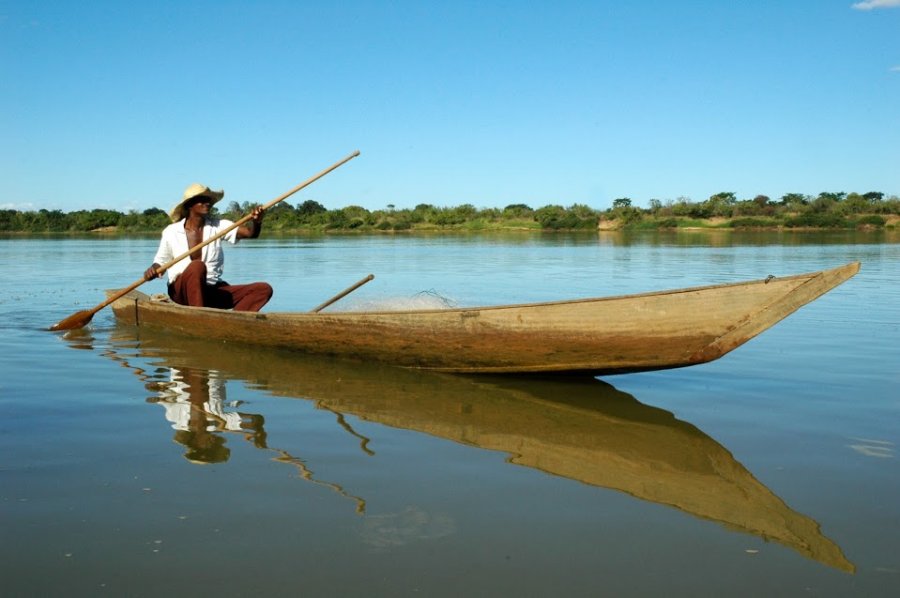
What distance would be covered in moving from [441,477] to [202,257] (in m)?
3.86

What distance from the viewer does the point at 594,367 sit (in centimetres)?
427

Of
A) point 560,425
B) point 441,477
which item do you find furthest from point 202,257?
point 441,477

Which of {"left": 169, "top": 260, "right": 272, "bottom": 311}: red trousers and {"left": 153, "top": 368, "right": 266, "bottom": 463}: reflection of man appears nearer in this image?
{"left": 153, "top": 368, "right": 266, "bottom": 463}: reflection of man

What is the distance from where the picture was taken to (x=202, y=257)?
620 centimetres

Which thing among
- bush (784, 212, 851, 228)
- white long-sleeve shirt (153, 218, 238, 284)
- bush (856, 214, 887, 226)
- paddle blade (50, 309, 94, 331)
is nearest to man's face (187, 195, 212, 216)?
white long-sleeve shirt (153, 218, 238, 284)

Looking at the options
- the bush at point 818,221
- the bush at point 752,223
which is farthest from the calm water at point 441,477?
the bush at point 818,221

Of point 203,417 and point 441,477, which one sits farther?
point 203,417

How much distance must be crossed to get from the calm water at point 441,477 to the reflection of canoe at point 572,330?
0.17 meters

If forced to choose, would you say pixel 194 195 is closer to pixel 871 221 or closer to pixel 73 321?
pixel 73 321

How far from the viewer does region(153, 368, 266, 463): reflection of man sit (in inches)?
131

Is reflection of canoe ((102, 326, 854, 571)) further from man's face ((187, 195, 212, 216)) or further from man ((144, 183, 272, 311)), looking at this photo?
man's face ((187, 195, 212, 216))

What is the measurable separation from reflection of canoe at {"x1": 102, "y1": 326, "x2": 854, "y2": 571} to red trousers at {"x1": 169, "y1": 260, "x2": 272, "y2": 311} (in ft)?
1.82

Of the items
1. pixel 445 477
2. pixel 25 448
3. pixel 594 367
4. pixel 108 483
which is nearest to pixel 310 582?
pixel 445 477

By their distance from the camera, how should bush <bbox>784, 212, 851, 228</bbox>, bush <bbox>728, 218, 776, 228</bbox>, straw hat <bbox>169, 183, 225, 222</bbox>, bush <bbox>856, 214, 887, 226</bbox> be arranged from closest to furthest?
straw hat <bbox>169, 183, 225, 222</bbox>
bush <bbox>856, 214, 887, 226</bbox>
bush <bbox>784, 212, 851, 228</bbox>
bush <bbox>728, 218, 776, 228</bbox>
